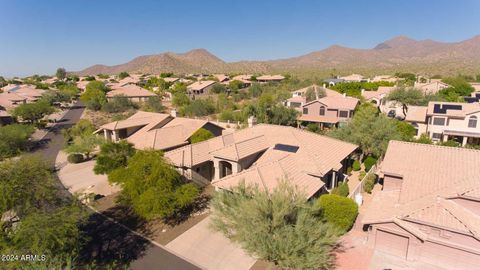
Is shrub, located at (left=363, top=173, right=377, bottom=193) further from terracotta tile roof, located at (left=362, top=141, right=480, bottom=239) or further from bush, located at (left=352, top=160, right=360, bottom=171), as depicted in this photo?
bush, located at (left=352, top=160, right=360, bottom=171)

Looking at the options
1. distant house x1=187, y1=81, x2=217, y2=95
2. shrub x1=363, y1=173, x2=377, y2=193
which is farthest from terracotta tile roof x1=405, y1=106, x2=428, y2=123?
distant house x1=187, y1=81, x2=217, y2=95

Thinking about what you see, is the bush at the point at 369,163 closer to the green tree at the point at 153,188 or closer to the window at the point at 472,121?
the window at the point at 472,121

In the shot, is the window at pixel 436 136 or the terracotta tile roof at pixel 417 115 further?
the terracotta tile roof at pixel 417 115

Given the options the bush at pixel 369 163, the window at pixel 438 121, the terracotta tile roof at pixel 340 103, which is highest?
the terracotta tile roof at pixel 340 103

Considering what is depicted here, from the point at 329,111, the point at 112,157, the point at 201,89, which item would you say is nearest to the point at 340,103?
the point at 329,111

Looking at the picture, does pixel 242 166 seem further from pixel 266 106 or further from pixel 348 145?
pixel 266 106

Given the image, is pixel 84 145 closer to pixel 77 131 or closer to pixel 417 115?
pixel 77 131

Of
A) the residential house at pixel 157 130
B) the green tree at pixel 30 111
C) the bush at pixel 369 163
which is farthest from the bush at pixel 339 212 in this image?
the green tree at pixel 30 111
